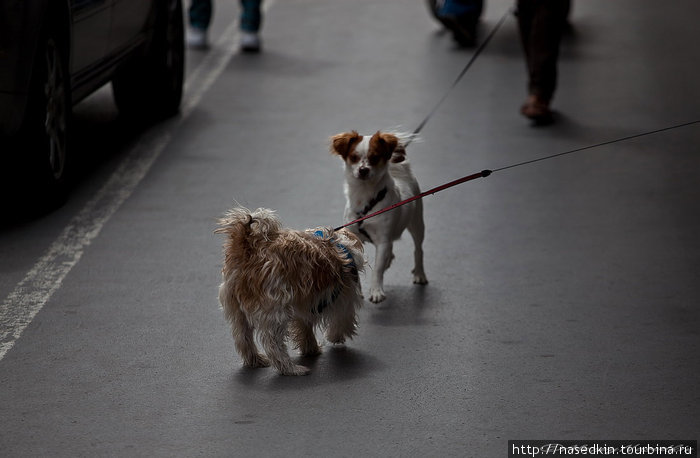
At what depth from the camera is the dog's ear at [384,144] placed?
20.5 feet

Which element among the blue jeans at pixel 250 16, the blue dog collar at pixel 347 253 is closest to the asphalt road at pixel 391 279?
the blue dog collar at pixel 347 253

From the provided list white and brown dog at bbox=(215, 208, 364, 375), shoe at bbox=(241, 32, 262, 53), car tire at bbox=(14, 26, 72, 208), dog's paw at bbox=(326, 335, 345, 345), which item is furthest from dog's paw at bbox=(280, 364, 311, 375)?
shoe at bbox=(241, 32, 262, 53)

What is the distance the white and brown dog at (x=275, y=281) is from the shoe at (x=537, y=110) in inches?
213

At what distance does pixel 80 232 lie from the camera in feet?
25.2

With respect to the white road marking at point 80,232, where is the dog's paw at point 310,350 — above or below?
above

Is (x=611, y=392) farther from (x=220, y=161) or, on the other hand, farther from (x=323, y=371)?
(x=220, y=161)

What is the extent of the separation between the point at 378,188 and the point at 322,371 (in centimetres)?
127

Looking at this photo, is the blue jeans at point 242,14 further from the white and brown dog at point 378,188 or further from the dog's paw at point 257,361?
the dog's paw at point 257,361

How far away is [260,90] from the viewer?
12117 millimetres

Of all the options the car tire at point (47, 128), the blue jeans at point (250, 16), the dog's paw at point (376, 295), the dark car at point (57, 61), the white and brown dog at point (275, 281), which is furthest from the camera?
the blue jeans at point (250, 16)

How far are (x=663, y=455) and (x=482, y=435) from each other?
0.69 meters

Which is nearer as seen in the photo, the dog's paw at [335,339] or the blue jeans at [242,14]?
the dog's paw at [335,339]

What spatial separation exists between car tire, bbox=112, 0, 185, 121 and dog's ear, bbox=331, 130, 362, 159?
458cm

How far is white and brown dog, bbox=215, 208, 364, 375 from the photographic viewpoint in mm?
5266
